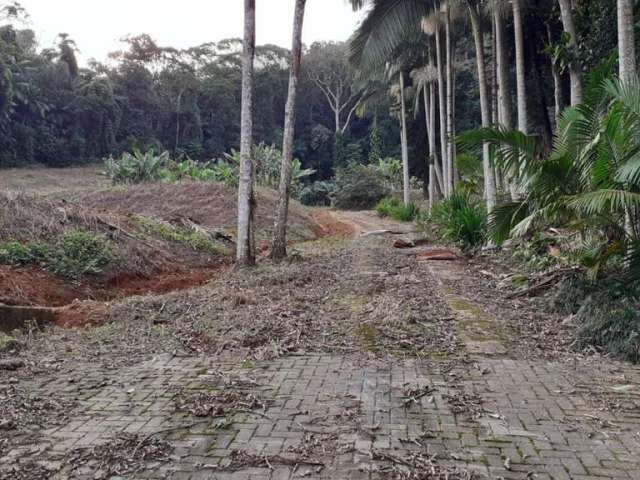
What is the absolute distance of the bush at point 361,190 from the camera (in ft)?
117

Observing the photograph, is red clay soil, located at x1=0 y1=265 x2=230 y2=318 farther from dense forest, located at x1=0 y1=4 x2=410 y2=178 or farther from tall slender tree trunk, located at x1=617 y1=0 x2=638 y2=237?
dense forest, located at x1=0 y1=4 x2=410 y2=178

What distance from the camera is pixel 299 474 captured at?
2.83m

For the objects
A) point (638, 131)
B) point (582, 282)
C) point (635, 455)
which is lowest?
point (635, 455)

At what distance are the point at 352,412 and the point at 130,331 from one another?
3298 millimetres

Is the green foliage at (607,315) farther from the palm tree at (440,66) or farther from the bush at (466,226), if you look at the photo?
the palm tree at (440,66)

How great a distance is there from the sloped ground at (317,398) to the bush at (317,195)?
35.1 m

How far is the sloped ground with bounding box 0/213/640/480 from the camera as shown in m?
2.96

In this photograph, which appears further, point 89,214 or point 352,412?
point 89,214

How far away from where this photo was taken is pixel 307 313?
21.4ft

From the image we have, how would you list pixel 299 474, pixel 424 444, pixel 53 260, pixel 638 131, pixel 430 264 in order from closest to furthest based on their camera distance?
pixel 299 474, pixel 424 444, pixel 638 131, pixel 53 260, pixel 430 264

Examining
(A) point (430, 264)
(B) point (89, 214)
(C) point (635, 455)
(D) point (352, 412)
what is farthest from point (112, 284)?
(C) point (635, 455)

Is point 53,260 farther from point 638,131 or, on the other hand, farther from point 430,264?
point 638,131

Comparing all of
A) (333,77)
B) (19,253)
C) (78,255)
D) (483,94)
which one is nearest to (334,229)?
(483,94)

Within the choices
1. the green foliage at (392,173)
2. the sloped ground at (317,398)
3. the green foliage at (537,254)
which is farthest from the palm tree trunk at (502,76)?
the green foliage at (392,173)
